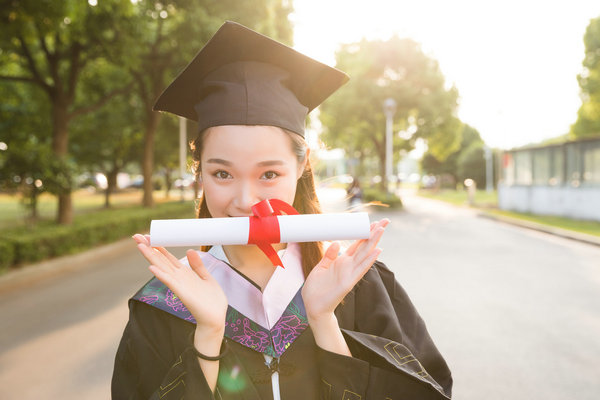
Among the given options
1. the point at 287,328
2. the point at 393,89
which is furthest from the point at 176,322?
the point at 393,89

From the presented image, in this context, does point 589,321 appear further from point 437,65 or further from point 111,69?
point 437,65

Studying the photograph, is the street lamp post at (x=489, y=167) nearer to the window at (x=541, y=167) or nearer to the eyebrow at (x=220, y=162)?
the window at (x=541, y=167)

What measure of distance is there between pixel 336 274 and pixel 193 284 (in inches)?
17.2

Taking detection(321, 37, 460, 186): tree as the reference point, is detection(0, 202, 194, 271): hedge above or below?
below

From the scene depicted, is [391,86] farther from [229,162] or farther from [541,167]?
[229,162]

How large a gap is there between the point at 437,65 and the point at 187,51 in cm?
1881

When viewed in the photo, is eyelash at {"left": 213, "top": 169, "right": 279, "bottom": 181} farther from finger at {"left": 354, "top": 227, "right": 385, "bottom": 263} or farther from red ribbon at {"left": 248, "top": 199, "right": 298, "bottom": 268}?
finger at {"left": 354, "top": 227, "right": 385, "bottom": 263}

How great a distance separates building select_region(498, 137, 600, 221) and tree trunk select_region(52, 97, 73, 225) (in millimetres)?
16364

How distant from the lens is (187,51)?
1230 cm

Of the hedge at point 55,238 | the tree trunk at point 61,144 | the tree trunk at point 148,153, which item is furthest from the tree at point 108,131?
the hedge at point 55,238

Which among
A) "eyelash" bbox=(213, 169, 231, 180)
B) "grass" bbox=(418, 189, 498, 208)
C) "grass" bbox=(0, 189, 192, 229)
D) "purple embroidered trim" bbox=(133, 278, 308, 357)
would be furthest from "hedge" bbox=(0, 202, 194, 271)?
"grass" bbox=(418, 189, 498, 208)

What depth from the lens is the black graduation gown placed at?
1.43 meters

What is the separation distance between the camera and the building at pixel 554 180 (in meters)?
15.9

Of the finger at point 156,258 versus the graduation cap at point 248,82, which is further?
the graduation cap at point 248,82
